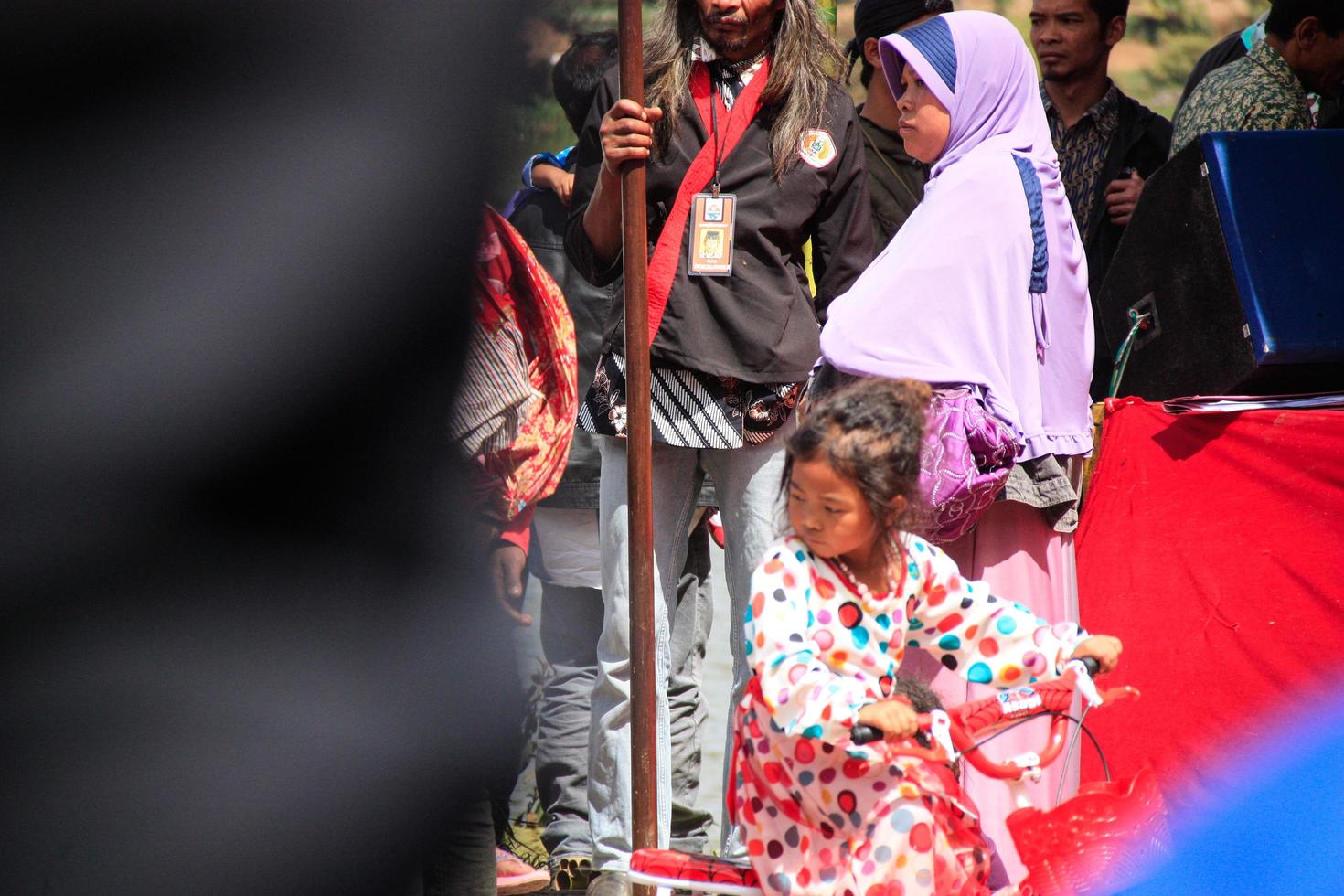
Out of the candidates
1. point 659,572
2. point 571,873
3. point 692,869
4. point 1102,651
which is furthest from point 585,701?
point 1102,651

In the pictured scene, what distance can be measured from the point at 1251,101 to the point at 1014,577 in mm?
1773

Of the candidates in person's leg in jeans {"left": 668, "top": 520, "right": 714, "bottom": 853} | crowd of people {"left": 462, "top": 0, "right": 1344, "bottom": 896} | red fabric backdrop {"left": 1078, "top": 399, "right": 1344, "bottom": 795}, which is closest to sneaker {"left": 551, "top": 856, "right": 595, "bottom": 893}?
crowd of people {"left": 462, "top": 0, "right": 1344, "bottom": 896}

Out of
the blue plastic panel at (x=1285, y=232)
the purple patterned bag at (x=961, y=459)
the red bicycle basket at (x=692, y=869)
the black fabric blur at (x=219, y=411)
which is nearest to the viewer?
the black fabric blur at (x=219, y=411)

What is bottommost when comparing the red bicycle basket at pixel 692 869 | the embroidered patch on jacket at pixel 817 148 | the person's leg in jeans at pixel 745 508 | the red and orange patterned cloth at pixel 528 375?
the red bicycle basket at pixel 692 869

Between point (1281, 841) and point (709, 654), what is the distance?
324 centimetres

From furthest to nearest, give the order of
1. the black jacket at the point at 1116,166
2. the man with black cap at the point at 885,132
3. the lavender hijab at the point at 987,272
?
the black jacket at the point at 1116,166
the man with black cap at the point at 885,132
the lavender hijab at the point at 987,272

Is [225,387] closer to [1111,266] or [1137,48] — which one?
[1111,266]

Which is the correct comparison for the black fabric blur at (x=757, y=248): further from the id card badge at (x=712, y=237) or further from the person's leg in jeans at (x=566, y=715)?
the person's leg in jeans at (x=566, y=715)

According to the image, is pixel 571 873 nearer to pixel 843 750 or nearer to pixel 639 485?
pixel 639 485

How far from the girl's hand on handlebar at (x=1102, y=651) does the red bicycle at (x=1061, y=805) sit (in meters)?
0.02

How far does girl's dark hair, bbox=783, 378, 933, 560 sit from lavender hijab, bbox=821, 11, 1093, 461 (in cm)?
47

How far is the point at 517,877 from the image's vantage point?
359 cm

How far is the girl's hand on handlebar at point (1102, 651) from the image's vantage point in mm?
2166

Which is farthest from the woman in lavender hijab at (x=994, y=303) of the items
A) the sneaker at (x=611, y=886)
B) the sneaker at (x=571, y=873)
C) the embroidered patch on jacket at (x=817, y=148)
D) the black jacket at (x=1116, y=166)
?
the black jacket at (x=1116, y=166)
